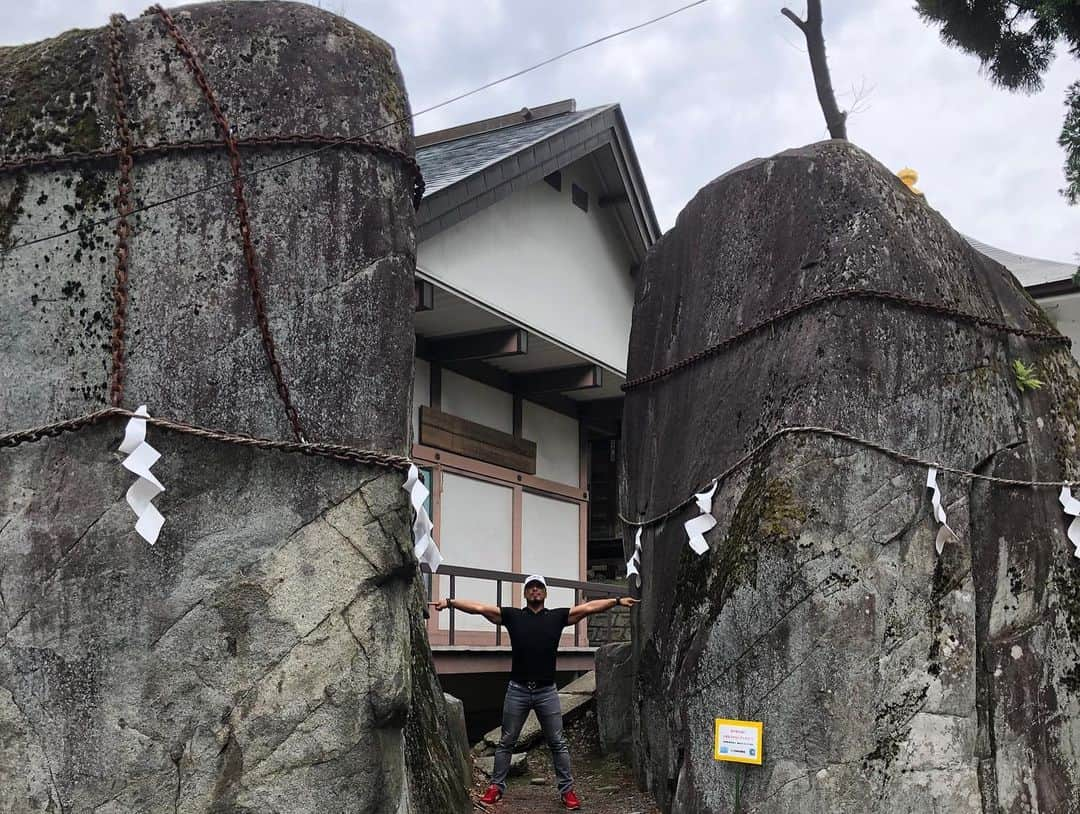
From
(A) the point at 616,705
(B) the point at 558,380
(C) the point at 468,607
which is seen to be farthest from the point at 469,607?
(B) the point at 558,380

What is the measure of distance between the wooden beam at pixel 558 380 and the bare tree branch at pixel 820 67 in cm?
419

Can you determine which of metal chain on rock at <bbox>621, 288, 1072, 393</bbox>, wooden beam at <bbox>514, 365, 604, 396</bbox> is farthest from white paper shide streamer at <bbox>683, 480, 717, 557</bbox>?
wooden beam at <bbox>514, 365, 604, 396</bbox>

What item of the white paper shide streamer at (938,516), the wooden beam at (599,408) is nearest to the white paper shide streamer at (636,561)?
the white paper shide streamer at (938,516)

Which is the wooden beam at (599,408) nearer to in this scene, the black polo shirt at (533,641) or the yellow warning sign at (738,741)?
the black polo shirt at (533,641)

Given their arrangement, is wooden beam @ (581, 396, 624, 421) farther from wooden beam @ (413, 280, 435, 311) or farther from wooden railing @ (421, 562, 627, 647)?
wooden beam @ (413, 280, 435, 311)

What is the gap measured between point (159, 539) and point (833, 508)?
3.55 m

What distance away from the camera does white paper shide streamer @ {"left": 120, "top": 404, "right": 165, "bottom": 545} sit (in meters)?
4.50

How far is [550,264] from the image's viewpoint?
14.6 meters

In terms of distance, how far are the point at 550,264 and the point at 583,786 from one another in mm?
7372

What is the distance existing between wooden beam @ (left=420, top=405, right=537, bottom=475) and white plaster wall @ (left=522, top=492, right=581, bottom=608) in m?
0.56

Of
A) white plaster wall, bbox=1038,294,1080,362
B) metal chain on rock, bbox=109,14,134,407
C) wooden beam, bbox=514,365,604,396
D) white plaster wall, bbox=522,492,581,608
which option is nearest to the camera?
metal chain on rock, bbox=109,14,134,407

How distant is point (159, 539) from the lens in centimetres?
459

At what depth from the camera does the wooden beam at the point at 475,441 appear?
43.5 ft

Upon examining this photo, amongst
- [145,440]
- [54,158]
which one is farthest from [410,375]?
[54,158]
